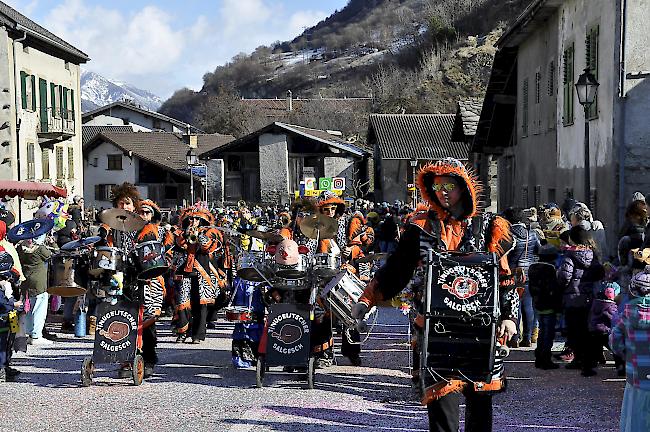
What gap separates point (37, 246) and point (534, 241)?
19.5 ft

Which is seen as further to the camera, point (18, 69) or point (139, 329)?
point (18, 69)

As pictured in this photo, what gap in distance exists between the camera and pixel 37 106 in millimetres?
37812

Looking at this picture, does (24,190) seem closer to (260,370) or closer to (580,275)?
(260,370)

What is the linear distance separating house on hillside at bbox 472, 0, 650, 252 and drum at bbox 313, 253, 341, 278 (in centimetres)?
608

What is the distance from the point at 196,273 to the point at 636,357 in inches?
285

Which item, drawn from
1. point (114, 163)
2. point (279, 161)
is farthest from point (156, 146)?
point (279, 161)

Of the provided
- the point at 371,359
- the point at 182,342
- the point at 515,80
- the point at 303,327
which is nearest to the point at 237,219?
the point at 515,80

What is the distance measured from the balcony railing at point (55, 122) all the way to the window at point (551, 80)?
73.4ft

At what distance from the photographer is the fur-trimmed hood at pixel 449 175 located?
5.86 meters

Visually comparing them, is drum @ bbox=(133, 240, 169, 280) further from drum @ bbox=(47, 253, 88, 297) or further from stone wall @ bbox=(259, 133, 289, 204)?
stone wall @ bbox=(259, 133, 289, 204)

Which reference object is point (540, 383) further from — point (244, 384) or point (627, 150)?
point (627, 150)

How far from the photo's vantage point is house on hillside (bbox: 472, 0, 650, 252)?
51.7ft

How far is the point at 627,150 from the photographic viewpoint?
1602 centimetres

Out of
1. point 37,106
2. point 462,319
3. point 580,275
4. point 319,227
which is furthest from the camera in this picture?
point 37,106
